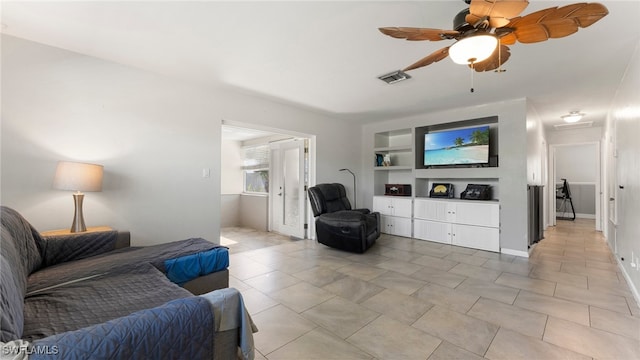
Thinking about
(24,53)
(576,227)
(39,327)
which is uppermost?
(24,53)

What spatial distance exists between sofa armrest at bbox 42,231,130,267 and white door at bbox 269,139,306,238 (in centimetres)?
323

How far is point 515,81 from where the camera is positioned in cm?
332

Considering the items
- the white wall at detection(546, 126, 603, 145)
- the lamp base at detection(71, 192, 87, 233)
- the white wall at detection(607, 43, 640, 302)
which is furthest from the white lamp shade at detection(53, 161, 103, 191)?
the white wall at detection(546, 126, 603, 145)

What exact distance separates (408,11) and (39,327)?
113 inches

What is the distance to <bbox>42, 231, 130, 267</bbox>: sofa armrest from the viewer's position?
207 cm

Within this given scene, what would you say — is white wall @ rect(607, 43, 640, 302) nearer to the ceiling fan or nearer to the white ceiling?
the white ceiling

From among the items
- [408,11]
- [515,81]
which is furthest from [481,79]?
[408,11]

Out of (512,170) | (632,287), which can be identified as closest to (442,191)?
(512,170)

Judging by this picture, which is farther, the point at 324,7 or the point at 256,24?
the point at 256,24

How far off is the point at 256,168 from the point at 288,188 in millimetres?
1480

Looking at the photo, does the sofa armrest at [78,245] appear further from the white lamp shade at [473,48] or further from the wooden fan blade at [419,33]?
the white lamp shade at [473,48]

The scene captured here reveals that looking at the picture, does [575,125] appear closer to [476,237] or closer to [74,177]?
[476,237]

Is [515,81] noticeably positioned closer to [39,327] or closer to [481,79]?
[481,79]

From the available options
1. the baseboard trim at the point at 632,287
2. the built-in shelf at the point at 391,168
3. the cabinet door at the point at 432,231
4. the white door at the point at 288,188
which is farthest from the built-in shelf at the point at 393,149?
the baseboard trim at the point at 632,287
